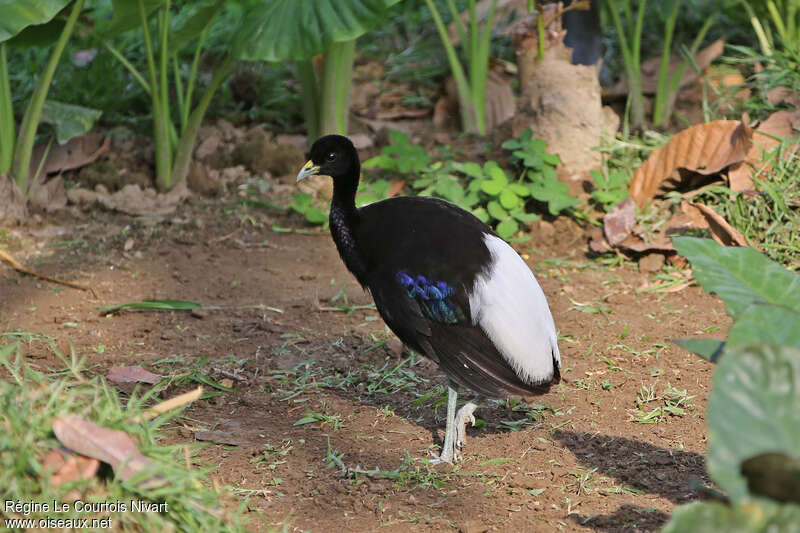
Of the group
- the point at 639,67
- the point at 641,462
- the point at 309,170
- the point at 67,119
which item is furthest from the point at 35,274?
the point at 639,67

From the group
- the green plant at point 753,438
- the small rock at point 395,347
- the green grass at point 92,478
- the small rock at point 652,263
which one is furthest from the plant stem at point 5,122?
the green plant at point 753,438

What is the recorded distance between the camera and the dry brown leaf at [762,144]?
14.5 ft

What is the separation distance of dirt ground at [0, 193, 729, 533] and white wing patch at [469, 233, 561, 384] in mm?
306

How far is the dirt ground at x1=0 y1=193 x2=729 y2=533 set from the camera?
105 inches

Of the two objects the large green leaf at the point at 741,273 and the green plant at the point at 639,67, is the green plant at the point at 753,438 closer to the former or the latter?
the large green leaf at the point at 741,273

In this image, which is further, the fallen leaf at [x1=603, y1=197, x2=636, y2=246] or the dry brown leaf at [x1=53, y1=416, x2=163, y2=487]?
the fallen leaf at [x1=603, y1=197, x2=636, y2=246]

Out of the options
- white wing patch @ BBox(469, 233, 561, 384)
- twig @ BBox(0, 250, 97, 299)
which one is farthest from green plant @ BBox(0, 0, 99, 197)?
white wing patch @ BBox(469, 233, 561, 384)

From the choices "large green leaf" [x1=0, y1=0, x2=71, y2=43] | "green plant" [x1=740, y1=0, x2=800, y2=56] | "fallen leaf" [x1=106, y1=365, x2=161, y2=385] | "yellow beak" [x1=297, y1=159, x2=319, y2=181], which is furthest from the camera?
"green plant" [x1=740, y1=0, x2=800, y2=56]

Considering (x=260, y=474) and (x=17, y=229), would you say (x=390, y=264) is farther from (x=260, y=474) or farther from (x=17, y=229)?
(x=17, y=229)

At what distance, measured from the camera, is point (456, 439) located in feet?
9.87

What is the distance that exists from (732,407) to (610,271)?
2.89 metres

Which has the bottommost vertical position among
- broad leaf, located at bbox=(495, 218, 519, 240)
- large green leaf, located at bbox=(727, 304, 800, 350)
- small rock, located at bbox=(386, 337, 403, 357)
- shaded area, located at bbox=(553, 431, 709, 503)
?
small rock, located at bbox=(386, 337, 403, 357)

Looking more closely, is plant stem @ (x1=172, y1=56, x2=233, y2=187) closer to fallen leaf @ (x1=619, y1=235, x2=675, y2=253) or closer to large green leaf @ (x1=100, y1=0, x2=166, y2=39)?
large green leaf @ (x1=100, y1=0, x2=166, y2=39)

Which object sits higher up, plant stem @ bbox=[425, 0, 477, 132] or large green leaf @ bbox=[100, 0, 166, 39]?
large green leaf @ bbox=[100, 0, 166, 39]
